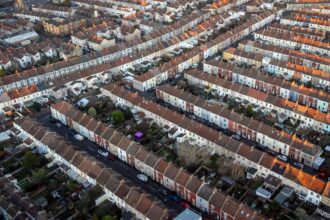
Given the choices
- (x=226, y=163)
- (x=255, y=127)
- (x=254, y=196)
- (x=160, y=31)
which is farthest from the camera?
(x=160, y=31)

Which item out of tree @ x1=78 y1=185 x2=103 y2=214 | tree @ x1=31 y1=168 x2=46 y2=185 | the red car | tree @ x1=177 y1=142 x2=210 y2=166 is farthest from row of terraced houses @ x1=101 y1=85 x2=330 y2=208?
tree @ x1=31 y1=168 x2=46 y2=185

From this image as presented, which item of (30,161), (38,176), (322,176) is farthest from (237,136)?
(30,161)

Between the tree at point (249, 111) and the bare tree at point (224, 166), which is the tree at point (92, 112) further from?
the tree at point (249, 111)

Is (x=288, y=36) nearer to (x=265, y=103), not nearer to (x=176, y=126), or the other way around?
(x=265, y=103)

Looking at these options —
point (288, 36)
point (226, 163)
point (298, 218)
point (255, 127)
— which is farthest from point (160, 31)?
point (298, 218)

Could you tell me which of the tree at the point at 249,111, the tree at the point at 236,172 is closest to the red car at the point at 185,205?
the tree at the point at 236,172

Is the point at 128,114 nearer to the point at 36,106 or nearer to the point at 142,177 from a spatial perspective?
the point at 142,177

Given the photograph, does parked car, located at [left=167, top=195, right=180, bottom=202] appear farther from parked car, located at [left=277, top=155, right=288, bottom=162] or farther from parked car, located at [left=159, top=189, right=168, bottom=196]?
parked car, located at [left=277, top=155, right=288, bottom=162]
